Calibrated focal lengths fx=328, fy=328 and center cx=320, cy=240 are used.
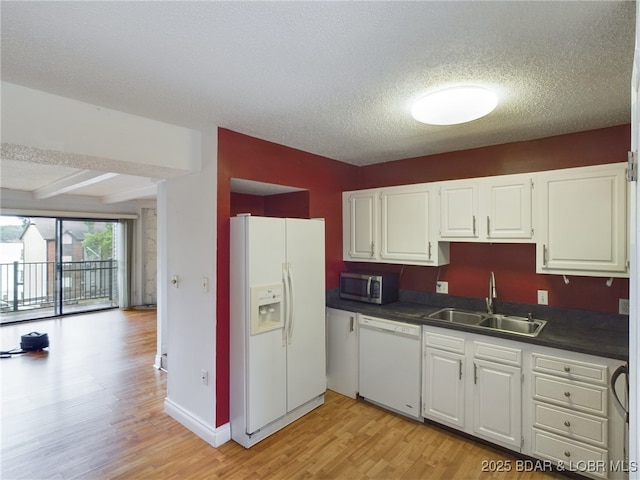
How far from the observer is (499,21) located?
137 cm

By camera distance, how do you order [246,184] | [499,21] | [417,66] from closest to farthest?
1. [499,21]
2. [417,66]
3. [246,184]

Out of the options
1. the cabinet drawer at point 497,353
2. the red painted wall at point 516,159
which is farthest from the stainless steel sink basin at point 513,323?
the red painted wall at point 516,159

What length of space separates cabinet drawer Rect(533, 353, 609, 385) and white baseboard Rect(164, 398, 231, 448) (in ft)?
7.92

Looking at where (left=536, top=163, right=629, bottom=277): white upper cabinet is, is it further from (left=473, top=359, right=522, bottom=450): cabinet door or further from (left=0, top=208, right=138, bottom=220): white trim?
(left=0, top=208, right=138, bottom=220): white trim

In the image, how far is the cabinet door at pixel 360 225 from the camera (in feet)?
11.8

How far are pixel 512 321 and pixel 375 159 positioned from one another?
215 centimetres

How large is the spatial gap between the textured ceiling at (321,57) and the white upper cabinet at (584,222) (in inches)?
17.9

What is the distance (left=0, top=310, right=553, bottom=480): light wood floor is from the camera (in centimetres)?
231

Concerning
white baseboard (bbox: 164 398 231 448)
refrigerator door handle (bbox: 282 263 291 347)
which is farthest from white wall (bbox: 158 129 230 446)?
refrigerator door handle (bbox: 282 263 291 347)

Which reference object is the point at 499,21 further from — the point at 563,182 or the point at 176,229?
the point at 176,229

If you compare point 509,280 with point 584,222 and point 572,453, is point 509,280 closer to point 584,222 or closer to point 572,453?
point 584,222

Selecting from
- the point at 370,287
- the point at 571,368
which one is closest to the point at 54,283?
the point at 370,287

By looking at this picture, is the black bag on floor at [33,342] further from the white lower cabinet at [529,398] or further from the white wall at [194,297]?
the white lower cabinet at [529,398]

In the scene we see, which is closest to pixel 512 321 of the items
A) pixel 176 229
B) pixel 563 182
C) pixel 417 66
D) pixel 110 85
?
pixel 563 182
